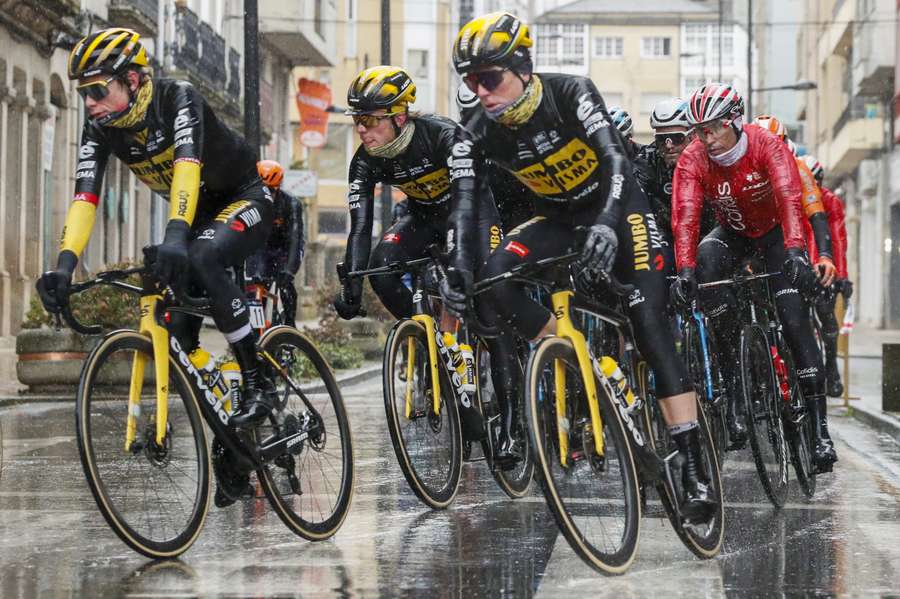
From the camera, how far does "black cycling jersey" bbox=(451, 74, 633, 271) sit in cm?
668

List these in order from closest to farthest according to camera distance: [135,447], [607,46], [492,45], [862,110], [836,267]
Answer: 1. [135,447]
2. [492,45]
3. [836,267]
4. [862,110]
5. [607,46]

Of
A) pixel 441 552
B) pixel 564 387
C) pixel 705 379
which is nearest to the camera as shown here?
pixel 564 387

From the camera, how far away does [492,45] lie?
6.64 m

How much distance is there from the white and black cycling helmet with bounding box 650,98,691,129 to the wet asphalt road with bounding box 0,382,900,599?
219 cm

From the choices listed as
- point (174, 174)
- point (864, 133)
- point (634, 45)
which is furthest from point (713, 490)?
point (634, 45)

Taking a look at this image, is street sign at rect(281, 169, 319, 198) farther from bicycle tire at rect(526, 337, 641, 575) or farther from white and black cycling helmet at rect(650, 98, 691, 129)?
bicycle tire at rect(526, 337, 641, 575)

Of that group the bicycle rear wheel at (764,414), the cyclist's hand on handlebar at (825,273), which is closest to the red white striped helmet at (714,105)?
the cyclist's hand on handlebar at (825,273)

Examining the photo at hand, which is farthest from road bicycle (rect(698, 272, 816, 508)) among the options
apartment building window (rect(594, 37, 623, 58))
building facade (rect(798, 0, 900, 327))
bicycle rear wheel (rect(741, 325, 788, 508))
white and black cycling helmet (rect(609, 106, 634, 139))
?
apartment building window (rect(594, 37, 623, 58))

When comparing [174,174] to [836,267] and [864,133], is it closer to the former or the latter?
[836,267]

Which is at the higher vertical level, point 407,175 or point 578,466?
point 407,175

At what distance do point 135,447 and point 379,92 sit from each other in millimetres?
2637

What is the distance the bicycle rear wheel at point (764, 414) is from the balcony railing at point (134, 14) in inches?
902

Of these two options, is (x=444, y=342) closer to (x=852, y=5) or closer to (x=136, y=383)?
(x=136, y=383)

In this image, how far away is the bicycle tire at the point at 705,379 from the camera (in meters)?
8.70
